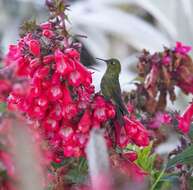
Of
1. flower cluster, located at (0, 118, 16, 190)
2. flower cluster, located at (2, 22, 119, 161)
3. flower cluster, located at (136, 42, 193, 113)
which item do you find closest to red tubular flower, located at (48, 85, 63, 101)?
flower cluster, located at (2, 22, 119, 161)

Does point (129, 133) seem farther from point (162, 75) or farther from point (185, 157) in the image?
point (162, 75)

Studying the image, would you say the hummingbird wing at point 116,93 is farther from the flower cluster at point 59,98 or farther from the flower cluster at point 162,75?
the flower cluster at point 162,75

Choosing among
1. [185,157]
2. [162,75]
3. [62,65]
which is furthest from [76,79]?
[162,75]

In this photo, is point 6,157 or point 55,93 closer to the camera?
point 6,157

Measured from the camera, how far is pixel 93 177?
368 millimetres

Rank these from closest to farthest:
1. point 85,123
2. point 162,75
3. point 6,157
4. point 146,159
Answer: point 6,157, point 85,123, point 146,159, point 162,75

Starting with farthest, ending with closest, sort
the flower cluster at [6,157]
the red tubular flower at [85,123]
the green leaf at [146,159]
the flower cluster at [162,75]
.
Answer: the flower cluster at [162,75] → the green leaf at [146,159] → the red tubular flower at [85,123] → the flower cluster at [6,157]

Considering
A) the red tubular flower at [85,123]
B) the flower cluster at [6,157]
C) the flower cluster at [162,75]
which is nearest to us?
the flower cluster at [6,157]

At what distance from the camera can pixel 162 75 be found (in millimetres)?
822

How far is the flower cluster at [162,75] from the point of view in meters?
0.82

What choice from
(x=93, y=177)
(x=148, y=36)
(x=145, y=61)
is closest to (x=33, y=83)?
(x=93, y=177)

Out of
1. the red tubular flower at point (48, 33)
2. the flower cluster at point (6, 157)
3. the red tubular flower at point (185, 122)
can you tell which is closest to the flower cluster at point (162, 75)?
the red tubular flower at point (185, 122)

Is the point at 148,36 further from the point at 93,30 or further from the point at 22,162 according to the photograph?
the point at 22,162

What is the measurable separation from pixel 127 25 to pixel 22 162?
2433mm
